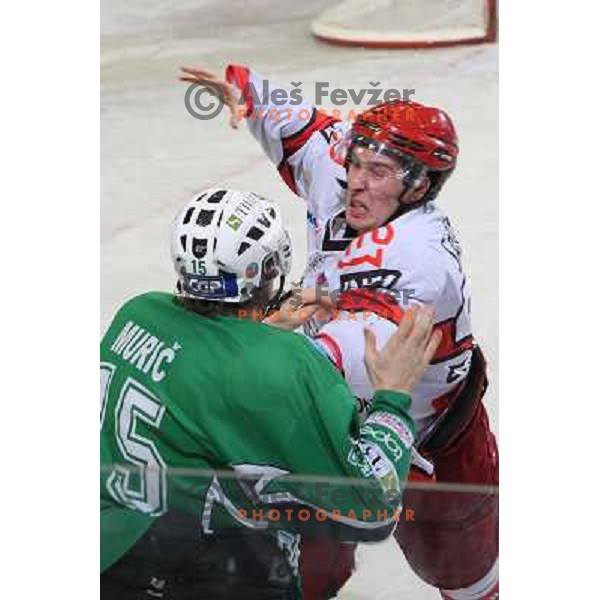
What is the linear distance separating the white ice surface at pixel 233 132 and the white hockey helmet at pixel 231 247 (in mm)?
55

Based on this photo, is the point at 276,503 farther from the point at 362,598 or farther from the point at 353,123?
the point at 353,123

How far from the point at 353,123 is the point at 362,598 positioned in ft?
3.12

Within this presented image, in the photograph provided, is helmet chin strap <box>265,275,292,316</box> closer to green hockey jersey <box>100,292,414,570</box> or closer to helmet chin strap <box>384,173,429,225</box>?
green hockey jersey <box>100,292,414,570</box>

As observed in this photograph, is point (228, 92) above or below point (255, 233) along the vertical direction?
above

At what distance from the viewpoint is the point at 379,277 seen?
13.2 feet

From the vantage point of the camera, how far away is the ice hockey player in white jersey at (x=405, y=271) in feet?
13.2

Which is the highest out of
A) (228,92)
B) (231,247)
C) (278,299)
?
(228,92)

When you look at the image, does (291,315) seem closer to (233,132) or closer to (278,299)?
(278,299)

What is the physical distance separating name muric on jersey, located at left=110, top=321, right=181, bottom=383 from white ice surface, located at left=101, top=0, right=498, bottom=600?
0.09m

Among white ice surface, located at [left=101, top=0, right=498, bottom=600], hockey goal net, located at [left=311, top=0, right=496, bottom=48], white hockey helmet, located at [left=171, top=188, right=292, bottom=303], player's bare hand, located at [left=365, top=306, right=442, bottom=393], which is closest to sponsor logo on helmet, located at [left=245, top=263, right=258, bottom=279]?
white hockey helmet, located at [left=171, top=188, right=292, bottom=303]

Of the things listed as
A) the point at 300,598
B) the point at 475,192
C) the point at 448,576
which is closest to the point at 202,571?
the point at 300,598

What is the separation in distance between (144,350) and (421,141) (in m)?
0.69

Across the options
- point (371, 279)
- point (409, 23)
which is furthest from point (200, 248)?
point (409, 23)

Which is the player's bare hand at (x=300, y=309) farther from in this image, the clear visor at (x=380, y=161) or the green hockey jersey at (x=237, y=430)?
the clear visor at (x=380, y=161)
